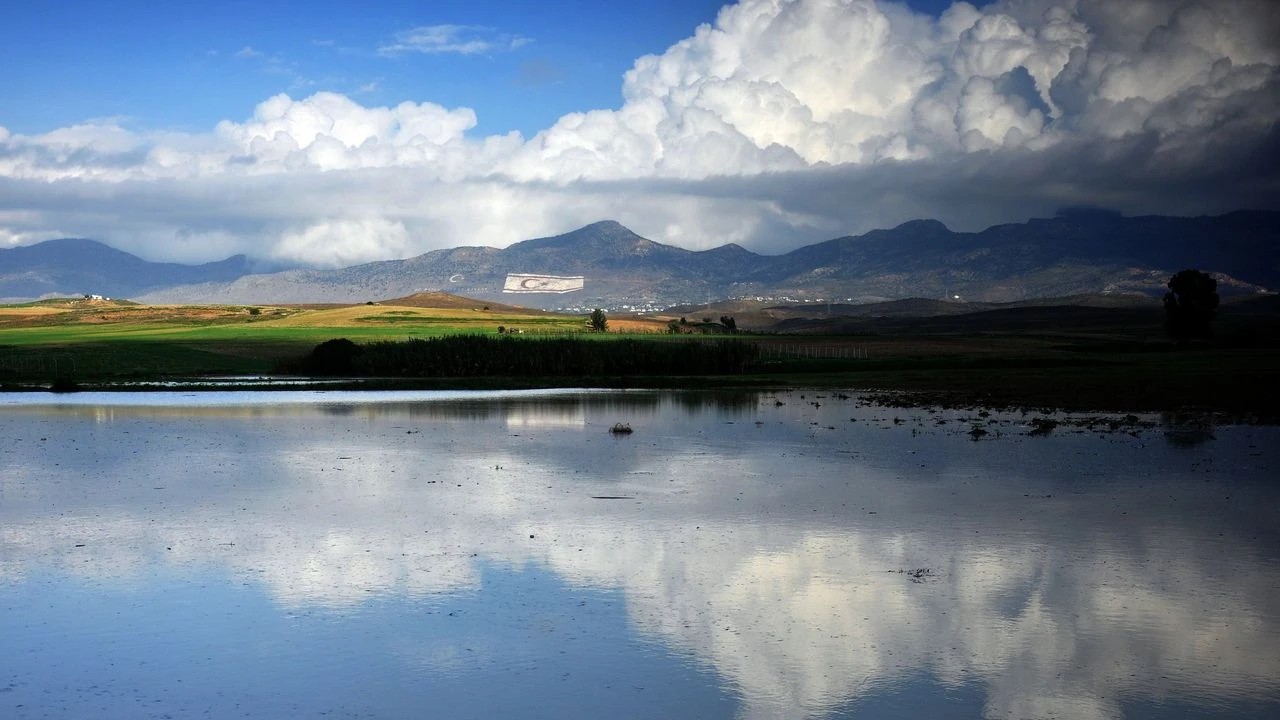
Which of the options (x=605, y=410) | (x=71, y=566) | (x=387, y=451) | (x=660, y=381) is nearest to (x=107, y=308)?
(x=660, y=381)

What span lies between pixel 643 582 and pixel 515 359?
212ft

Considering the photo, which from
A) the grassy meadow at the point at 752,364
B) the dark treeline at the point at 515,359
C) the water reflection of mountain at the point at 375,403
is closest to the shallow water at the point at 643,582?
the water reflection of mountain at the point at 375,403

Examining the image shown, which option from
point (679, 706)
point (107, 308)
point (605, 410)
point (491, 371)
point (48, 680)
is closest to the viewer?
point (679, 706)

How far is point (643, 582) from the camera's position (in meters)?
17.2

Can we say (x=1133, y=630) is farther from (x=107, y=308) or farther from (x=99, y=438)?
(x=107, y=308)

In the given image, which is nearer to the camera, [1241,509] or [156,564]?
[156,564]

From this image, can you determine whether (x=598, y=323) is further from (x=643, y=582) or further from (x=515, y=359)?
(x=643, y=582)

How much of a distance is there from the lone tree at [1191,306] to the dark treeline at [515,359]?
54.5 meters

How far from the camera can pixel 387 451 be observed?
34125 millimetres

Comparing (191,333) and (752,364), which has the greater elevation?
(191,333)

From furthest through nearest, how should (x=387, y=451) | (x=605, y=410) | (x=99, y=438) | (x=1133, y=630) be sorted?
(x=605, y=410) → (x=99, y=438) → (x=387, y=451) → (x=1133, y=630)

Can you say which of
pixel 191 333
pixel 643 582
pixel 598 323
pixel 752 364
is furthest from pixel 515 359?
pixel 598 323

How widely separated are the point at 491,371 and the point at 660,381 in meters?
13.5

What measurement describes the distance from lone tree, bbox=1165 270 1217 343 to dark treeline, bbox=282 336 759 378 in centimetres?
5451
